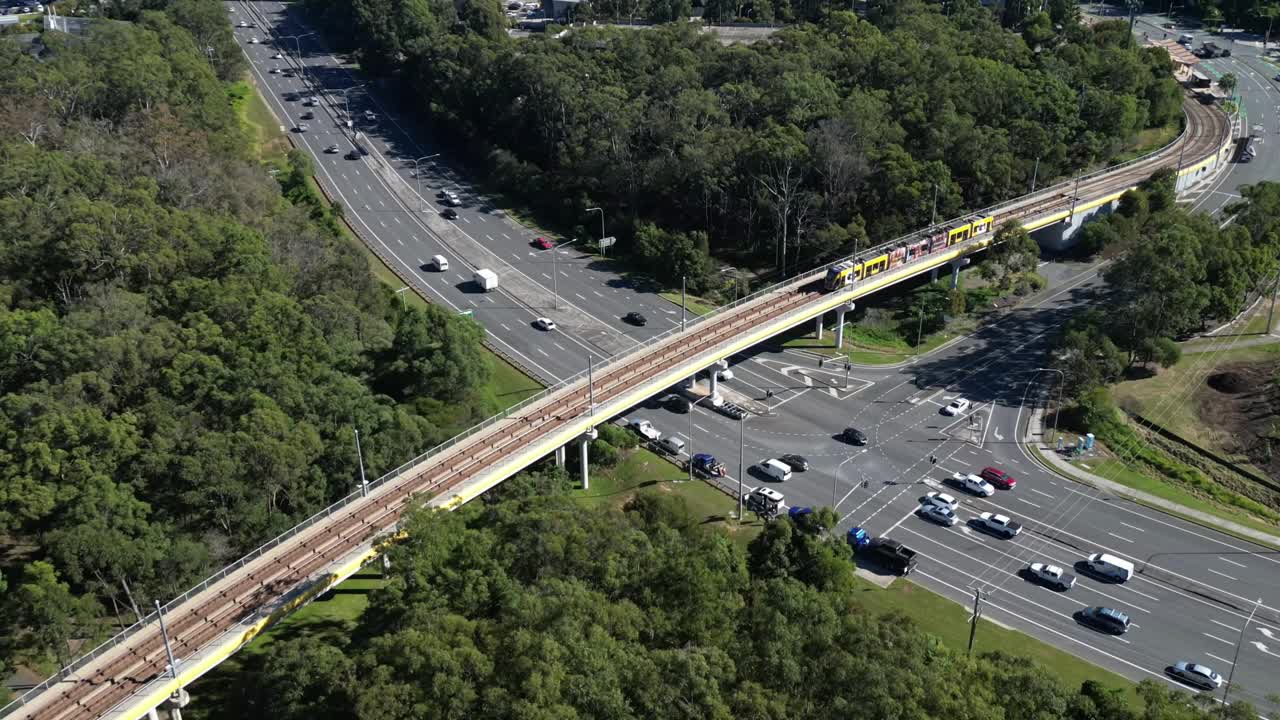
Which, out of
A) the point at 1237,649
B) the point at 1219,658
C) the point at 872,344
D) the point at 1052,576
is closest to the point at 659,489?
the point at 1052,576

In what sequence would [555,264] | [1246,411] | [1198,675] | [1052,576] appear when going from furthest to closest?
1. [555,264]
2. [1246,411]
3. [1052,576]
4. [1198,675]

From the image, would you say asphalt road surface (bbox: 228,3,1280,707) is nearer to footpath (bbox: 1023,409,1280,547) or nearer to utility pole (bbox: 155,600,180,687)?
footpath (bbox: 1023,409,1280,547)

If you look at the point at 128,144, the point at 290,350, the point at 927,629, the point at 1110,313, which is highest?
the point at 128,144

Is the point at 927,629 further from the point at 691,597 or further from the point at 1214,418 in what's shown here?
the point at 1214,418

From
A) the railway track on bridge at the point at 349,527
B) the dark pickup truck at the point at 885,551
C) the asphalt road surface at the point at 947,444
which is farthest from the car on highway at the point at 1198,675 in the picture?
the railway track on bridge at the point at 349,527

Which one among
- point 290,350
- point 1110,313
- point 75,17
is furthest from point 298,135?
point 1110,313

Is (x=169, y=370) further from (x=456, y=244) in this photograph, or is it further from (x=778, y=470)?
(x=456, y=244)
